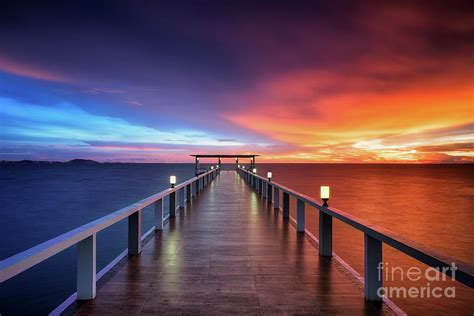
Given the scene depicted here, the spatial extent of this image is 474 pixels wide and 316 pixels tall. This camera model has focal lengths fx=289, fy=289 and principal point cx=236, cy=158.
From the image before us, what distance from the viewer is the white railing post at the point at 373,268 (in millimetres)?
3029

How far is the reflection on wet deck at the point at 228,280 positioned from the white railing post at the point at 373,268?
0.12 m

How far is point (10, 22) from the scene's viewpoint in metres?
11.3

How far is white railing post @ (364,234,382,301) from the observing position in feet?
9.94

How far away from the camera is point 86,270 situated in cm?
305

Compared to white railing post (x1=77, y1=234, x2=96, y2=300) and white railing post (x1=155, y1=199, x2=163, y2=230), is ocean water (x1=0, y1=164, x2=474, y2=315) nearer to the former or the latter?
white railing post (x1=155, y1=199, x2=163, y2=230)

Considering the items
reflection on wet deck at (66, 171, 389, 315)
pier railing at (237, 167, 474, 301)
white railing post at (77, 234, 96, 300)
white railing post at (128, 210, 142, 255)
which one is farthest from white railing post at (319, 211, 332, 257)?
white railing post at (77, 234, 96, 300)

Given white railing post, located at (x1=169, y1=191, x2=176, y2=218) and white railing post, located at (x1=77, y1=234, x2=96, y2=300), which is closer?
white railing post, located at (x1=77, y1=234, x2=96, y2=300)

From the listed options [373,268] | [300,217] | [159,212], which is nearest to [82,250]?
[373,268]

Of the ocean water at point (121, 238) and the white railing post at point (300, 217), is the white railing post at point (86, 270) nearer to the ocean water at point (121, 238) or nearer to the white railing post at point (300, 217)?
the white railing post at point (300, 217)

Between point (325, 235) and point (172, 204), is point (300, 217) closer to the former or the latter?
point (325, 235)

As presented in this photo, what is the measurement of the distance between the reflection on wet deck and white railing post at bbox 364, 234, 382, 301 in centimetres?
12

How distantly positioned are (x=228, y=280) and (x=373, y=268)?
1698 millimetres

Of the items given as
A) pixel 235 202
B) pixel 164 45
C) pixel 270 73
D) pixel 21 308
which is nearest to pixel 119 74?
pixel 164 45

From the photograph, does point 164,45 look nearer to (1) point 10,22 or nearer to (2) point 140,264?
(1) point 10,22
